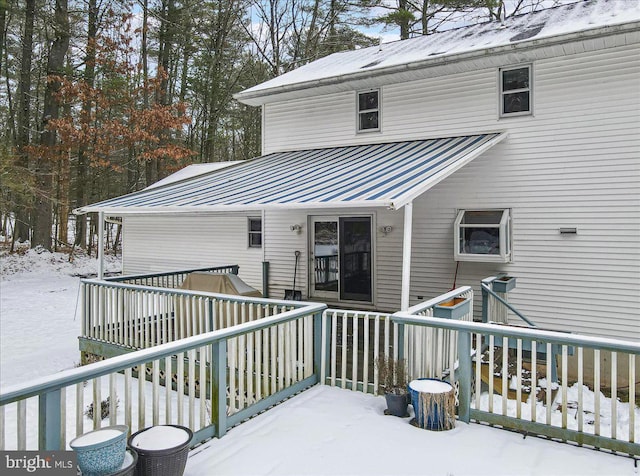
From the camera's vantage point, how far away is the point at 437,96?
9.46 metres

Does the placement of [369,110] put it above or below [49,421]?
above

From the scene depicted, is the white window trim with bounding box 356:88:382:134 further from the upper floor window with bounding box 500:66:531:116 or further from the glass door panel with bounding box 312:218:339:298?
the upper floor window with bounding box 500:66:531:116

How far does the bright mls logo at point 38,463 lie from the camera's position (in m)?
2.82

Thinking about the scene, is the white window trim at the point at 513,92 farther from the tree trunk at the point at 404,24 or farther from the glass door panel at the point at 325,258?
the tree trunk at the point at 404,24

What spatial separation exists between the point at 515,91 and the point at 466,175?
170 cm

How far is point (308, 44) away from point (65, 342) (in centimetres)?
1616

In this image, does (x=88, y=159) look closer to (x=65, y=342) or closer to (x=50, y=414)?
(x=65, y=342)

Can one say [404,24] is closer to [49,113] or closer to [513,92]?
[513,92]

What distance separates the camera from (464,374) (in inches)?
182

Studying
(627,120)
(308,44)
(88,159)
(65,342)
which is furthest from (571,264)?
(88,159)

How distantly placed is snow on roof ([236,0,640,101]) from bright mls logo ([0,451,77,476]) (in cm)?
842

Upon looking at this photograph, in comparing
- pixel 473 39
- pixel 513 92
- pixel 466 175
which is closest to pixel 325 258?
pixel 466 175

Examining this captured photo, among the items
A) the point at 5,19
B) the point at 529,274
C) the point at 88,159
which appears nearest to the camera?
the point at 529,274

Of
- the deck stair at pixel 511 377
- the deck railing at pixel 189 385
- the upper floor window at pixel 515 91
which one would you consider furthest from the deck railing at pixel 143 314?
the upper floor window at pixel 515 91
